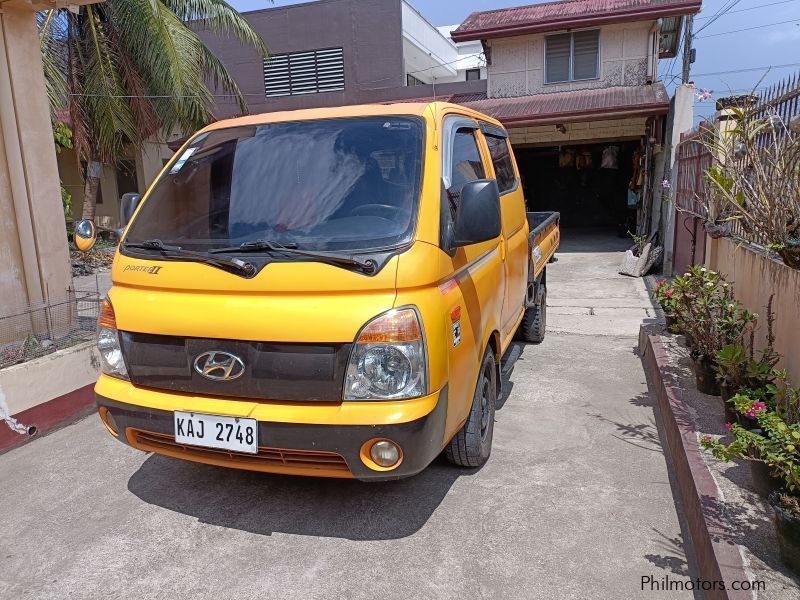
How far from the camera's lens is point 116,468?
3.74 m

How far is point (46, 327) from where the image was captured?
16.4ft

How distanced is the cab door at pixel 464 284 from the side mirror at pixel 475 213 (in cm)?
7

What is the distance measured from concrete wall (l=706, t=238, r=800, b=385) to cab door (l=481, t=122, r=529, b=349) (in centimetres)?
163

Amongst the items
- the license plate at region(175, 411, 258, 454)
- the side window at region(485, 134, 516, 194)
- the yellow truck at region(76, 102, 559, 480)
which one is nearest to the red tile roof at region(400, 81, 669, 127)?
the side window at region(485, 134, 516, 194)

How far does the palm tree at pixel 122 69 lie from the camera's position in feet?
41.8

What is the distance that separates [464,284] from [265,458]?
1288 mm

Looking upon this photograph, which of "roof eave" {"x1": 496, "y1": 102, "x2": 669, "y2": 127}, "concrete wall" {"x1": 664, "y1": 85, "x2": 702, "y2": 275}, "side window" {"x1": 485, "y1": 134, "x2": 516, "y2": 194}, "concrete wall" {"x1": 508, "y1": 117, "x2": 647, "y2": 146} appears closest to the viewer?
"side window" {"x1": 485, "y1": 134, "x2": 516, "y2": 194}

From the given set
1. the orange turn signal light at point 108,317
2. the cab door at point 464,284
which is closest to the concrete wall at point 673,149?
the cab door at point 464,284

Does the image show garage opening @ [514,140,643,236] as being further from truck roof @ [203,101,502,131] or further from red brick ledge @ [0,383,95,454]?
red brick ledge @ [0,383,95,454]

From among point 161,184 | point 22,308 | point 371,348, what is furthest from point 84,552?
point 22,308

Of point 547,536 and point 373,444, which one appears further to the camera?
point 547,536

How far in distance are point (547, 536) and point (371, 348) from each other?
1300 mm

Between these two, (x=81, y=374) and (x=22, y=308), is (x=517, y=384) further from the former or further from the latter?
(x=22, y=308)

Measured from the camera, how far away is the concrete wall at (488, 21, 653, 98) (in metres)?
A: 13.8
